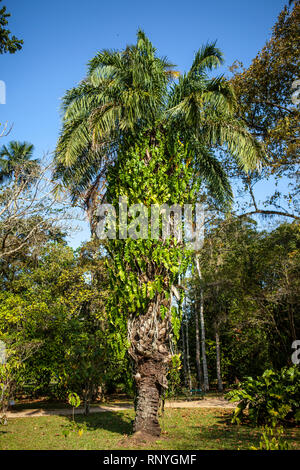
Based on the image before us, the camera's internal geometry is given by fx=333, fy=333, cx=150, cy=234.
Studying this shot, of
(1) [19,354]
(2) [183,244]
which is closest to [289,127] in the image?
Answer: (2) [183,244]

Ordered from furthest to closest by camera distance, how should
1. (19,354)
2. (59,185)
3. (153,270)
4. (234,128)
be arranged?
1. (19,354)
2. (59,185)
3. (234,128)
4. (153,270)

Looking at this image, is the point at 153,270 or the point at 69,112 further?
the point at 69,112

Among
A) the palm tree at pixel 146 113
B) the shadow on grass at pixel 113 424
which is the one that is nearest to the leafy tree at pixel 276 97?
the palm tree at pixel 146 113

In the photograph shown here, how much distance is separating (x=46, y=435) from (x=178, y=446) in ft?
10.7

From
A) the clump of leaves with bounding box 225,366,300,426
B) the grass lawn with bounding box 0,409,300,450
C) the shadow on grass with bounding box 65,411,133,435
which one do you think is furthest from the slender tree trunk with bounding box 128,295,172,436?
the clump of leaves with bounding box 225,366,300,426

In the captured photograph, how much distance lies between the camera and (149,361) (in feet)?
21.5

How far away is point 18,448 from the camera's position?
5848 millimetres

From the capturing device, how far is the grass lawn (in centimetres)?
587

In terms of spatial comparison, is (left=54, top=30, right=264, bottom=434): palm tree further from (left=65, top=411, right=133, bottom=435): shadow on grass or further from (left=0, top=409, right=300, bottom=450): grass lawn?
(left=65, top=411, right=133, bottom=435): shadow on grass

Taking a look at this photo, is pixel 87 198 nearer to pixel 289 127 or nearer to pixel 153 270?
pixel 153 270

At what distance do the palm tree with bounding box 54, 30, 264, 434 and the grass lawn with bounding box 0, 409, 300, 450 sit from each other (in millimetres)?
1217

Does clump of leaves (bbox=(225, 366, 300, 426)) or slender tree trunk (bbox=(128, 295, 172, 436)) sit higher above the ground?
slender tree trunk (bbox=(128, 295, 172, 436))

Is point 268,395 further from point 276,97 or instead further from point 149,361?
point 276,97

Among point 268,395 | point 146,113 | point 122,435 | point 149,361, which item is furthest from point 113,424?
point 146,113
